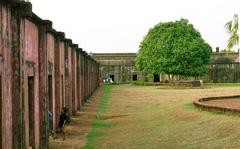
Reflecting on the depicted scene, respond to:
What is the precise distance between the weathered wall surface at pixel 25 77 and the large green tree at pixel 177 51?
3076 cm

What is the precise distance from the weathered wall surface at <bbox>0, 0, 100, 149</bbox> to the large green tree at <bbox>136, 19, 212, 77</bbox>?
101ft

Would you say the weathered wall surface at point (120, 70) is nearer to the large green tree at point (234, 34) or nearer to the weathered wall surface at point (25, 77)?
the large green tree at point (234, 34)

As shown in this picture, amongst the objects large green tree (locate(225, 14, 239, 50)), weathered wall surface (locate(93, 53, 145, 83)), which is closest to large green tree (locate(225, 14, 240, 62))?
large green tree (locate(225, 14, 239, 50))

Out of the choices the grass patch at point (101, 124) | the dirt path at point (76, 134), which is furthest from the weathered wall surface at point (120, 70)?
the grass patch at point (101, 124)

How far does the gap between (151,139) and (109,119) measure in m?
5.90

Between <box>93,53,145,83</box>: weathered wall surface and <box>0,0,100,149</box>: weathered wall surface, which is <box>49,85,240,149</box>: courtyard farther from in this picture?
<box>93,53,145,83</box>: weathered wall surface

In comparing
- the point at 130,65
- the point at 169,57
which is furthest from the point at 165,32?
the point at 130,65

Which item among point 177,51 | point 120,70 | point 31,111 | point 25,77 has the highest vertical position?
point 177,51

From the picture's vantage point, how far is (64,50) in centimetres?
1914

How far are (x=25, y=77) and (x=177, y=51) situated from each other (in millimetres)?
37158

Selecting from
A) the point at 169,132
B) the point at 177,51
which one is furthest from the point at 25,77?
the point at 177,51

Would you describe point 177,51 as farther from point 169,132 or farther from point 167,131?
point 169,132

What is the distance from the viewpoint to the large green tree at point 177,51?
46.6 m

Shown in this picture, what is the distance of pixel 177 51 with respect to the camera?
46.4 metres
